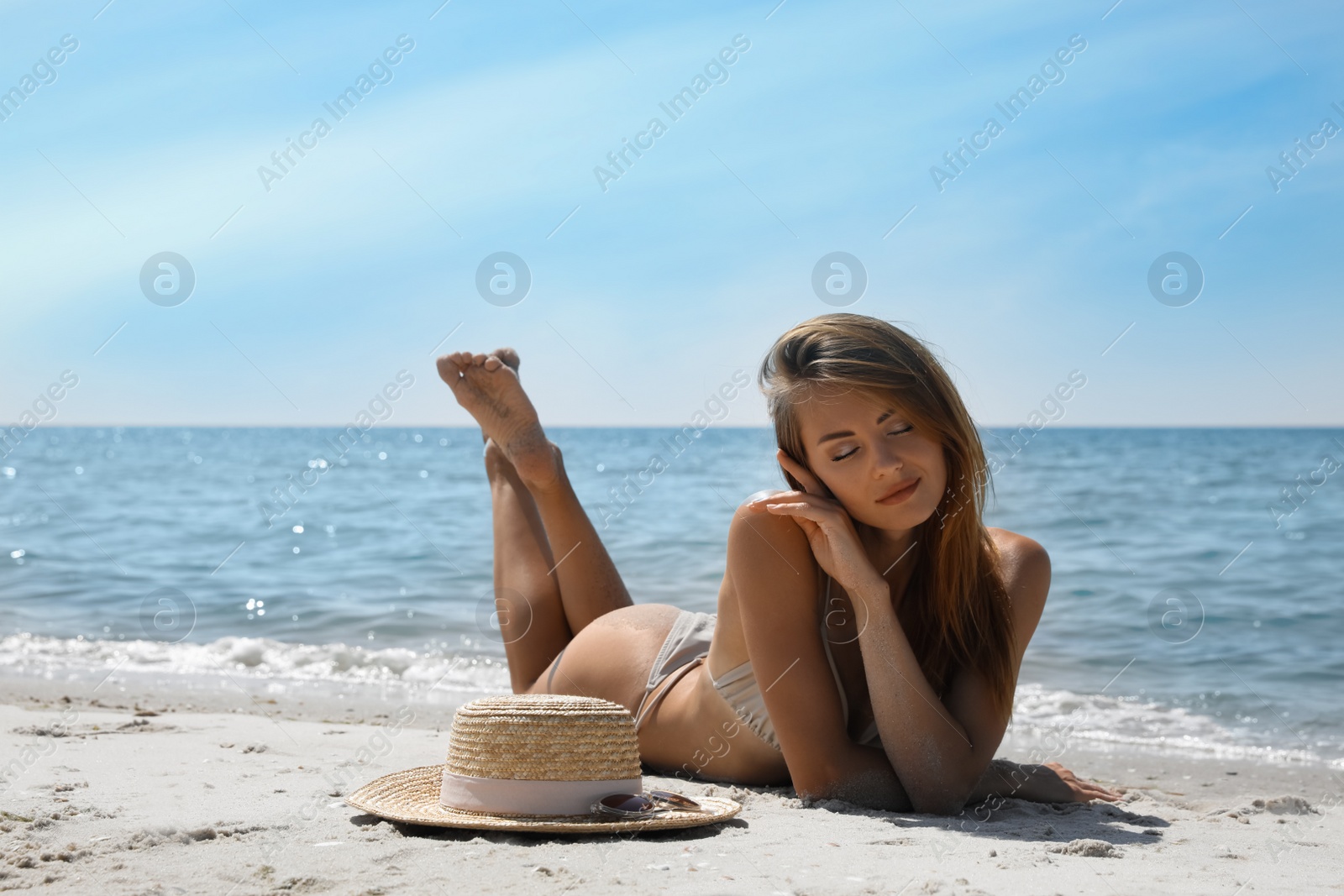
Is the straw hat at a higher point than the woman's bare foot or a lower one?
lower

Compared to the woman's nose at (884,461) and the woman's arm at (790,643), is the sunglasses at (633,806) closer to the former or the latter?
the woman's arm at (790,643)

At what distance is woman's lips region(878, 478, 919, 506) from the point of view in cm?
304

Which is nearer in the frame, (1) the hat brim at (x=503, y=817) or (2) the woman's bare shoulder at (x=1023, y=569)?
(1) the hat brim at (x=503, y=817)

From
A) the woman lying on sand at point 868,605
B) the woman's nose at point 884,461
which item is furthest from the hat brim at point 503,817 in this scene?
the woman's nose at point 884,461

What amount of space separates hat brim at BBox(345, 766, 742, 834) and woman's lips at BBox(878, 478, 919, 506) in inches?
37.4

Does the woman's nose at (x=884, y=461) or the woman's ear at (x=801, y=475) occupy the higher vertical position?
the woman's nose at (x=884, y=461)

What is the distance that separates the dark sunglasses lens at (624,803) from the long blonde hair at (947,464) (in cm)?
106

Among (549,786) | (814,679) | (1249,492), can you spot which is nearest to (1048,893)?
(814,679)

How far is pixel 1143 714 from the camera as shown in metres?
5.68

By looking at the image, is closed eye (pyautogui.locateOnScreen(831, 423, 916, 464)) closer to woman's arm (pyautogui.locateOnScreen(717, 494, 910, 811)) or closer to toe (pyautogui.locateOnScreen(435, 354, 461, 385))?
woman's arm (pyautogui.locateOnScreen(717, 494, 910, 811))

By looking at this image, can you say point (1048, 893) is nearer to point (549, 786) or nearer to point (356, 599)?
point (549, 786)

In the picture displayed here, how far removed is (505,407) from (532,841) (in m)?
2.56

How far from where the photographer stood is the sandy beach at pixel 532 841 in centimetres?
233

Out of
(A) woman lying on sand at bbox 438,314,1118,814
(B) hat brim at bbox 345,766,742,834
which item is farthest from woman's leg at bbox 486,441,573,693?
(B) hat brim at bbox 345,766,742,834
